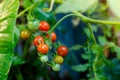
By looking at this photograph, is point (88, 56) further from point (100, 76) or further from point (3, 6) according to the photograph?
point (3, 6)

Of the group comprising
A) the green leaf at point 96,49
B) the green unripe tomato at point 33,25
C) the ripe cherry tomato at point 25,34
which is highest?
the green unripe tomato at point 33,25

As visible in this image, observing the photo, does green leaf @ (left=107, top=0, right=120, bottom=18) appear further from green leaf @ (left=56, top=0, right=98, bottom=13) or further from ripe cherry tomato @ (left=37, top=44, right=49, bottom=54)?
ripe cherry tomato @ (left=37, top=44, right=49, bottom=54)

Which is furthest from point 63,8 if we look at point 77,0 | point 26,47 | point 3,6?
point 26,47

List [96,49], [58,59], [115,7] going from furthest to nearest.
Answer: [96,49] < [58,59] < [115,7]

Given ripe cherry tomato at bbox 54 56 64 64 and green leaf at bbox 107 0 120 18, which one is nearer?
green leaf at bbox 107 0 120 18

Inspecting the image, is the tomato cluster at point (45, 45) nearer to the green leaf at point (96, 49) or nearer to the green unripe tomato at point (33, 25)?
the green unripe tomato at point (33, 25)

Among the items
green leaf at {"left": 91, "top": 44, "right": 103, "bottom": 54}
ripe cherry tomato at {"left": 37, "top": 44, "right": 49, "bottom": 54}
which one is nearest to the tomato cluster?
ripe cherry tomato at {"left": 37, "top": 44, "right": 49, "bottom": 54}

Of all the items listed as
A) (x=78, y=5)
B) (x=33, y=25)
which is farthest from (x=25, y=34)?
(x=78, y=5)

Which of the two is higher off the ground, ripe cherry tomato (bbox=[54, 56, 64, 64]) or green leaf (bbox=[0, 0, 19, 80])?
green leaf (bbox=[0, 0, 19, 80])

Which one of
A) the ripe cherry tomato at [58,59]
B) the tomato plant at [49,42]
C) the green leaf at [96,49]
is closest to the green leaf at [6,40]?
the tomato plant at [49,42]

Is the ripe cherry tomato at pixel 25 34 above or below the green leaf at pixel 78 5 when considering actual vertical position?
below

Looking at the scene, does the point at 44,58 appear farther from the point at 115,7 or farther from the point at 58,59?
the point at 115,7
